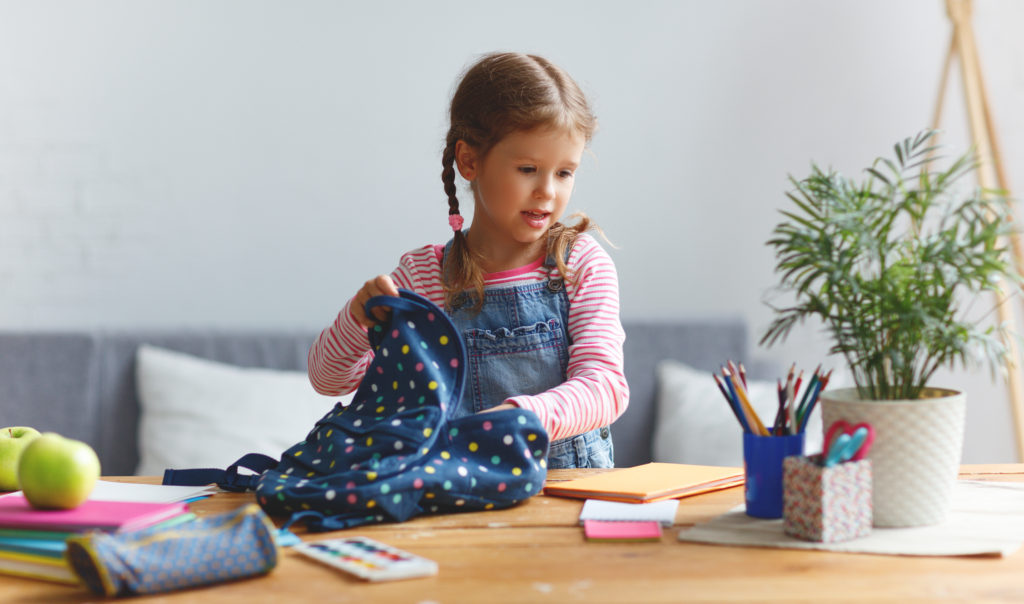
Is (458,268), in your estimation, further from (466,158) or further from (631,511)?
(631,511)

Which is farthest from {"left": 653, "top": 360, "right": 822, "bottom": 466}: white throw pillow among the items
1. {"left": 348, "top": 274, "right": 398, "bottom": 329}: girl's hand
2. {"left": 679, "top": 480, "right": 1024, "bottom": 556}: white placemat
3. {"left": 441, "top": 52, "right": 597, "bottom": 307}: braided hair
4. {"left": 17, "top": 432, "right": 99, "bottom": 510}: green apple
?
{"left": 17, "top": 432, "right": 99, "bottom": 510}: green apple

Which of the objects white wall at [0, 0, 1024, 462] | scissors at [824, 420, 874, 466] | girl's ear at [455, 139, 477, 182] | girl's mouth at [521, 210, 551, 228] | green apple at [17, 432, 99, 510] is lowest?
A: green apple at [17, 432, 99, 510]

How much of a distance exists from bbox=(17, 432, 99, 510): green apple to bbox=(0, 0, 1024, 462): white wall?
6.46 ft

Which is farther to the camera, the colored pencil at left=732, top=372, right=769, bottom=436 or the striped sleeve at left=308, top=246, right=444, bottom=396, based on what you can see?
the striped sleeve at left=308, top=246, right=444, bottom=396

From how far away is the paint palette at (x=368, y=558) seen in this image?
0.81m

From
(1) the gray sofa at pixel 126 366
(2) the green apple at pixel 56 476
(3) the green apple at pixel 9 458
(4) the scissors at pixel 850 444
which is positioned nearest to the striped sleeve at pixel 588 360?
(4) the scissors at pixel 850 444

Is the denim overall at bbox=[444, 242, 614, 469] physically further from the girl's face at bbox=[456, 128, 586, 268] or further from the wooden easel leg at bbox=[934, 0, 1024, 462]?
the wooden easel leg at bbox=[934, 0, 1024, 462]

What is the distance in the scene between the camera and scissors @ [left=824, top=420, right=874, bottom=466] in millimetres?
892

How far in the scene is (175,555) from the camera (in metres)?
0.80

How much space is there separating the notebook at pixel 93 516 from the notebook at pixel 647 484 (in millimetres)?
436

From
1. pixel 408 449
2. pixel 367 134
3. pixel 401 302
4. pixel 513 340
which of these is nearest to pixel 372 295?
pixel 401 302

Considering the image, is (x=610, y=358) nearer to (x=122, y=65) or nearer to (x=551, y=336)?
(x=551, y=336)

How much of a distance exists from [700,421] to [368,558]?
1.77 m

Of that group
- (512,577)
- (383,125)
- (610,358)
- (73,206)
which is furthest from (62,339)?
(512,577)
